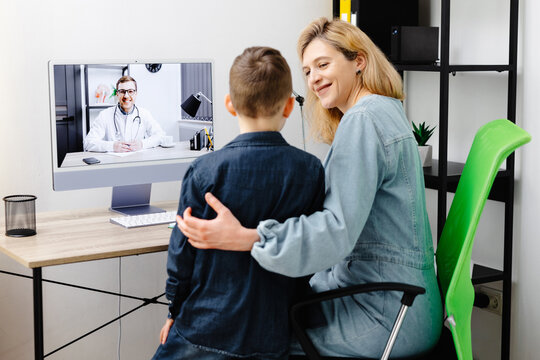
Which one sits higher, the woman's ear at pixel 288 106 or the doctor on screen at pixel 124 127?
Answer: the woman's ear at pixel 288 106

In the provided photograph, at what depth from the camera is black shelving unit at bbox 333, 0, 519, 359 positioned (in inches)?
94.9

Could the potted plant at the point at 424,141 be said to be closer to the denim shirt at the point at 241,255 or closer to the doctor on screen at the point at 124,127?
the doctor on screen at the point at 124,127

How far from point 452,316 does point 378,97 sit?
1.73 ft

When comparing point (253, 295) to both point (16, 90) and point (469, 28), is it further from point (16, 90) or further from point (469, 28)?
point (469, 28)

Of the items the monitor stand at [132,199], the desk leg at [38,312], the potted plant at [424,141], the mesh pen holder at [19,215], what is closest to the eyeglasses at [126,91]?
the monitor stand at [132,199]

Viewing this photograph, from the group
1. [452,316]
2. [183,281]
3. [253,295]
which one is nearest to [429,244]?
[452,316]

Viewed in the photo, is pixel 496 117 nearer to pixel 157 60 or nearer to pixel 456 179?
pixel 456 179

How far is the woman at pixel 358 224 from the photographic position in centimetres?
140

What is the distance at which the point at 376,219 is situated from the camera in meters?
1.57

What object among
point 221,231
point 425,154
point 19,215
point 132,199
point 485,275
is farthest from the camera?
point 425,154

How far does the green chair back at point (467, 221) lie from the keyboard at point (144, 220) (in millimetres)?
887

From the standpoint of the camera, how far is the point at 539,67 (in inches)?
96.6

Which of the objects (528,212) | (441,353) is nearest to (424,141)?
(528,212)

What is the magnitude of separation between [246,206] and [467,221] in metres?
0.55
